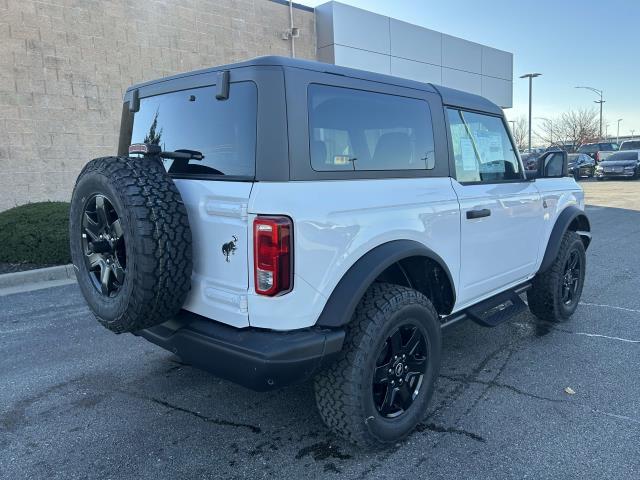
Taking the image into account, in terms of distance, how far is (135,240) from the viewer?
233cm

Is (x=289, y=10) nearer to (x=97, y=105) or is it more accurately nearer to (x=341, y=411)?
(x=97, y=105)

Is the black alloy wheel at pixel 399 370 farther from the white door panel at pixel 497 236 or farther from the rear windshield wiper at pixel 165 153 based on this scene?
the rear windshield wiper at pixel 165 153

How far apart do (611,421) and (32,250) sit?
737cm

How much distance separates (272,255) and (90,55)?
9.91m

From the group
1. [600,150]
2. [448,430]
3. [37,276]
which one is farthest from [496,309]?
[600,150]

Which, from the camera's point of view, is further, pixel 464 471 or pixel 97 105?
pixel 97 105

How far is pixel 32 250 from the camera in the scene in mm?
7234

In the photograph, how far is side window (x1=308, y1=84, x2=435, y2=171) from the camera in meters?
2.54

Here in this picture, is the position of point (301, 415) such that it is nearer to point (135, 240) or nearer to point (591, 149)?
point (135, 240)

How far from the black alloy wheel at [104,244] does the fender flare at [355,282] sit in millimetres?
1072

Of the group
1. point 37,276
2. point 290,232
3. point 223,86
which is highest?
point 223,86

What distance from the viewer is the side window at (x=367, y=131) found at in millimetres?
2543

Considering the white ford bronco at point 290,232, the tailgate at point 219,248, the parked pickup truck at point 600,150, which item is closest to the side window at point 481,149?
the white ford bronco at point 290,232

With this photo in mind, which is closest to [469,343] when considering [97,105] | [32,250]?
[32,250]
